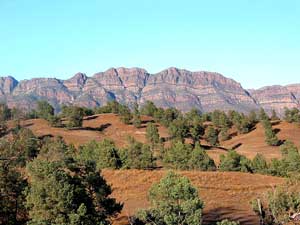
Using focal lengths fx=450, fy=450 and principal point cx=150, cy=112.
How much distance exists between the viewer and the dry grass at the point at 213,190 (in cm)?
4741

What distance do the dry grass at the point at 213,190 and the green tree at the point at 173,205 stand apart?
9.49 m

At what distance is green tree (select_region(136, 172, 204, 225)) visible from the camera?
30109 millimetres

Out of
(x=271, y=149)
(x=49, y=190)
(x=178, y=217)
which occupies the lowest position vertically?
(x=271, y=149)

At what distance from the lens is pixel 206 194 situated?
190 feet

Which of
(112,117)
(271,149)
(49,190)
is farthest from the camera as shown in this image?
(112,117)

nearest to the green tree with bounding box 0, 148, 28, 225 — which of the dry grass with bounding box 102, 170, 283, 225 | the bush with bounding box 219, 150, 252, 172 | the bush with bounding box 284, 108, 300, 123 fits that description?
the dry grass with bounding box 102, 170, 283, 225

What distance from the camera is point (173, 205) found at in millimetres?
31766

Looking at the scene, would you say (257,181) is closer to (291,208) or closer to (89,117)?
(291,208)

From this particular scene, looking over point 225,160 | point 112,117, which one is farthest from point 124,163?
point 112,117

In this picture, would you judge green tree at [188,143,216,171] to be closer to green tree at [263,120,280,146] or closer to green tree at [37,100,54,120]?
green tree at [263,120,280,146]

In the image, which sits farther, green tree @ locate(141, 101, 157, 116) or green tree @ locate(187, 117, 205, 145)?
green tree @ locate(141, 101, 157, 116)

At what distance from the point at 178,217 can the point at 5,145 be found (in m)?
21.0

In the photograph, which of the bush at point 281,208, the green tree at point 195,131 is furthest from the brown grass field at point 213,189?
the green tree at point 195,131

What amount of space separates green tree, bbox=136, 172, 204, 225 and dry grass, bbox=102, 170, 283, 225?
9489 mm
